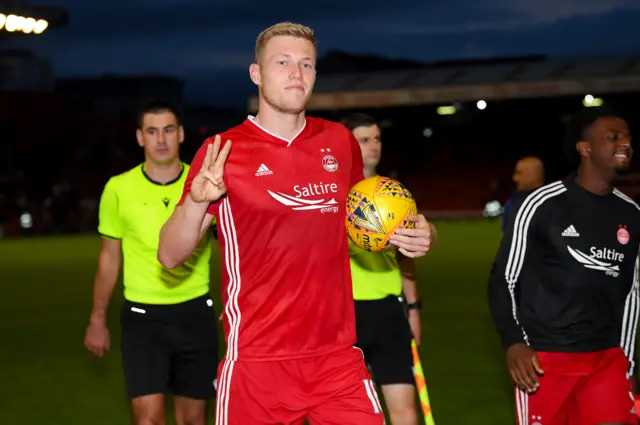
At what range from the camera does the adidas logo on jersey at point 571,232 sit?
5.69 m

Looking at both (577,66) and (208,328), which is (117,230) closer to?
(208,328)

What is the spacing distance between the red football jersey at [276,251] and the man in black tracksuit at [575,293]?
1385 millimetres

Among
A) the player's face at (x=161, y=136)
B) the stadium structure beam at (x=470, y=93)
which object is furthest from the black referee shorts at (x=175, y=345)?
the stadium structure beam at (x=470, y=93)

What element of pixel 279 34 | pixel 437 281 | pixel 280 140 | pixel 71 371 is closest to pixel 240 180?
pixel 280 140

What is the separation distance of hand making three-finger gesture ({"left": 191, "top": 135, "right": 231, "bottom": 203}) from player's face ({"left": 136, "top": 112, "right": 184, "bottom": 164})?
9.37ft

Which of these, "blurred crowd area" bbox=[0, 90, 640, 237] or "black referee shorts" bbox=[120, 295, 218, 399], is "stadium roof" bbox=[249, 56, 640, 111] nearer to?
"blurred crowd area" bbox=[0, 90, 640, 237]

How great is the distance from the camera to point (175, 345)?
23.1ft

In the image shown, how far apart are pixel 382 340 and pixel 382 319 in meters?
0.13

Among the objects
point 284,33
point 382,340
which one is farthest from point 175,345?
point 284,33

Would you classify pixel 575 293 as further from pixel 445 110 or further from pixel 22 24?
pixel 445 110

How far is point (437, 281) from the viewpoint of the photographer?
21.8 m

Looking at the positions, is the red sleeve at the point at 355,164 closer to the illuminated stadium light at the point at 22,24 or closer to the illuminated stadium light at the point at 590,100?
the illuminated stadium light at the point at 22,24

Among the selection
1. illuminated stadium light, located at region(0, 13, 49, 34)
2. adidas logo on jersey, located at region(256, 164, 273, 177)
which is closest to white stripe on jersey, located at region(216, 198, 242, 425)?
adidas logo on jersey, located at region(256, 164, 273, 177)

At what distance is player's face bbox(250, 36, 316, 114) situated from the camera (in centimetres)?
461
